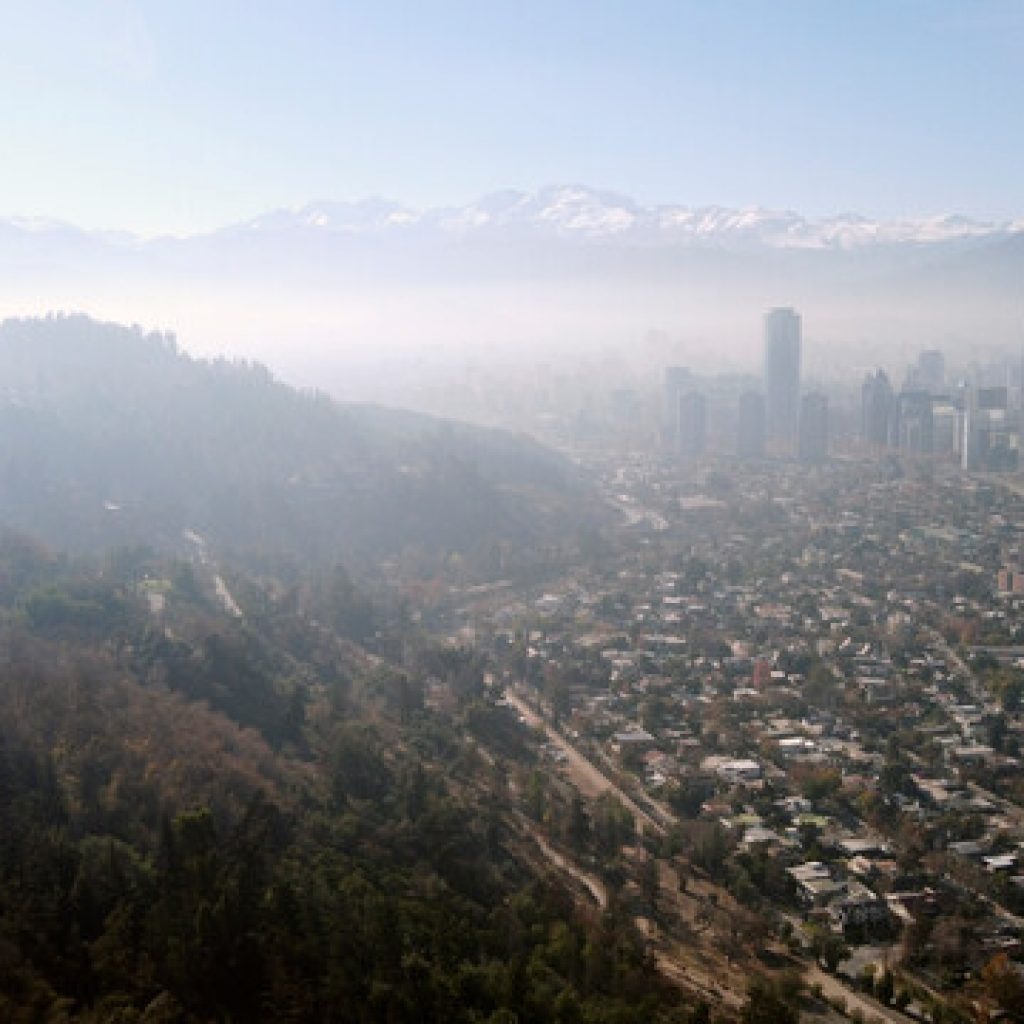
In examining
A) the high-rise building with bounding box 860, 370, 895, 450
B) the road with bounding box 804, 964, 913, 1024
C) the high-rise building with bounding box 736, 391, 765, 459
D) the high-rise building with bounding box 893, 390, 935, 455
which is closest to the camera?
the road with bounding box 804, 964, 913, 1024

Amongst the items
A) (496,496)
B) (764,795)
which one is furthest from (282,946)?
(496,496)

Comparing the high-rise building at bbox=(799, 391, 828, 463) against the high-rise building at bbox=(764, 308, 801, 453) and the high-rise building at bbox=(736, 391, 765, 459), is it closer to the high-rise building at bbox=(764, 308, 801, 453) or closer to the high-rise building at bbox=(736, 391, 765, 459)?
the high-rise building at bbox=(736, 391, 765, 459)

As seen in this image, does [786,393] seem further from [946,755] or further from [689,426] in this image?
[946,755]

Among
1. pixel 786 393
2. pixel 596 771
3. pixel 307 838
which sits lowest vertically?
pixel 596 771

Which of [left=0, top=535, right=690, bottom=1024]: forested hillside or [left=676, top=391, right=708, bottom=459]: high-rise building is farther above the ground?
[left=676, top=391, right=708, bottom=459]: high-rise building

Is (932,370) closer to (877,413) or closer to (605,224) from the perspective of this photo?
(877,413)

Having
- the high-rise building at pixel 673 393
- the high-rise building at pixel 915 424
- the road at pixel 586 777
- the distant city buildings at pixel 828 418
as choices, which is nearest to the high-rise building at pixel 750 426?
the distant city buildings at pixel 828 418

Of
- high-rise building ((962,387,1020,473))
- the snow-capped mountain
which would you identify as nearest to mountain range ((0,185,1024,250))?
the snow-capped mountain
